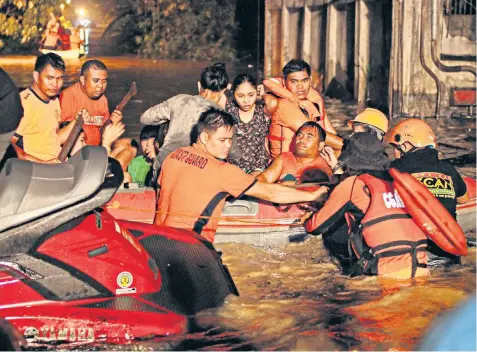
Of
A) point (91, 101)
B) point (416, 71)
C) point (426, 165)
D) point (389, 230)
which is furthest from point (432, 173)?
point (416, 71)

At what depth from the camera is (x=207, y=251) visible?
21.5ft

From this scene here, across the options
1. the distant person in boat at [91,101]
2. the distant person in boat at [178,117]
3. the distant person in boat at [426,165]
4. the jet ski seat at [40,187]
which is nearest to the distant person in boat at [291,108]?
the distant person in boat at [178,117]

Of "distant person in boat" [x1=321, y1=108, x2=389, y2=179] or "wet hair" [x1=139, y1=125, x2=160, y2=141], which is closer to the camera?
"distant person in boat" [x1=321, y1=108, x2=389, y2=179]

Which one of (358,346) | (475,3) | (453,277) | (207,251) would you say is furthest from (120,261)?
(475,3)

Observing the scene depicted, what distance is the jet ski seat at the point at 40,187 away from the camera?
5.31m

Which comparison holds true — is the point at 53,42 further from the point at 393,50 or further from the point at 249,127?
the point at 249,127

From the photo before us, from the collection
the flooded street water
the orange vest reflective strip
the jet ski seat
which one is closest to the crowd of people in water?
the orange vest reflective strip

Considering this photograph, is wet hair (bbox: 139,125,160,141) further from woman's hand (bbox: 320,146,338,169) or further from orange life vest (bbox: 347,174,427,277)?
orange life vest (bbox: 347,174,427,277)

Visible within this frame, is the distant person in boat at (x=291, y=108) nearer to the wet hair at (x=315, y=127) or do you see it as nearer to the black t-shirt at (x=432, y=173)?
the wet hair at (x=315, y=127)

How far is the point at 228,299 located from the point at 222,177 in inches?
59.4

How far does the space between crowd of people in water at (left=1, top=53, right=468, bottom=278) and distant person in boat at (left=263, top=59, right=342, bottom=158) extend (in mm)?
13

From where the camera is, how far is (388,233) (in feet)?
24.5

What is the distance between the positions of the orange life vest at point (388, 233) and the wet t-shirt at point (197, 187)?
91cm

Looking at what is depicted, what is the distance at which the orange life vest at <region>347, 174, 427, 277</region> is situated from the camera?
7465mm
